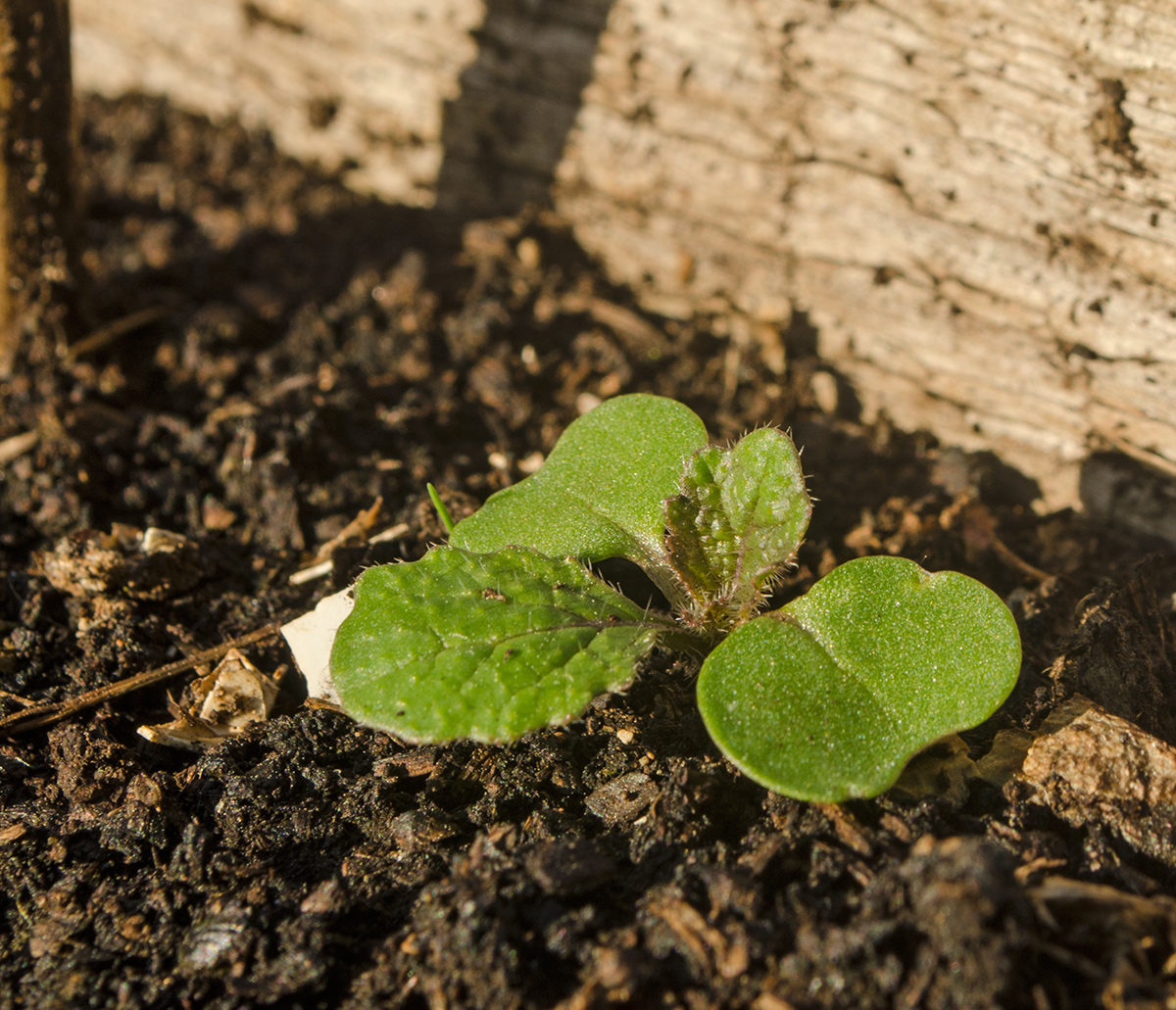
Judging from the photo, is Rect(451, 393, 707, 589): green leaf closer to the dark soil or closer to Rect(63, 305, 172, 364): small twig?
the dark soil

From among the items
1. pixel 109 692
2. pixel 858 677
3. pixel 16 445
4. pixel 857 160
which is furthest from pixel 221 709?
pixel 857 160

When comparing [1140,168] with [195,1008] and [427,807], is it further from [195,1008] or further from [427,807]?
[195,1008]

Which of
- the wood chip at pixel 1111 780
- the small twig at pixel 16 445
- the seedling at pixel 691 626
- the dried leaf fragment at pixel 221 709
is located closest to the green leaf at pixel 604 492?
the seedling at pixel 691 626

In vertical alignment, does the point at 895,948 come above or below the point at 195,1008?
above

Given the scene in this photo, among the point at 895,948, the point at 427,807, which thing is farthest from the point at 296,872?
the point at 895,948

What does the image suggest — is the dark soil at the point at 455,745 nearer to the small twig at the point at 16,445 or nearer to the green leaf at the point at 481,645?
the small twig at the point at 16,445

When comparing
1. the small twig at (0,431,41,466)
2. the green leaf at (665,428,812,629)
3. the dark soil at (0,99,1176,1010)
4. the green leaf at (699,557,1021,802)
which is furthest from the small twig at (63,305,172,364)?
the green leaf at (699,557,1021,802)
